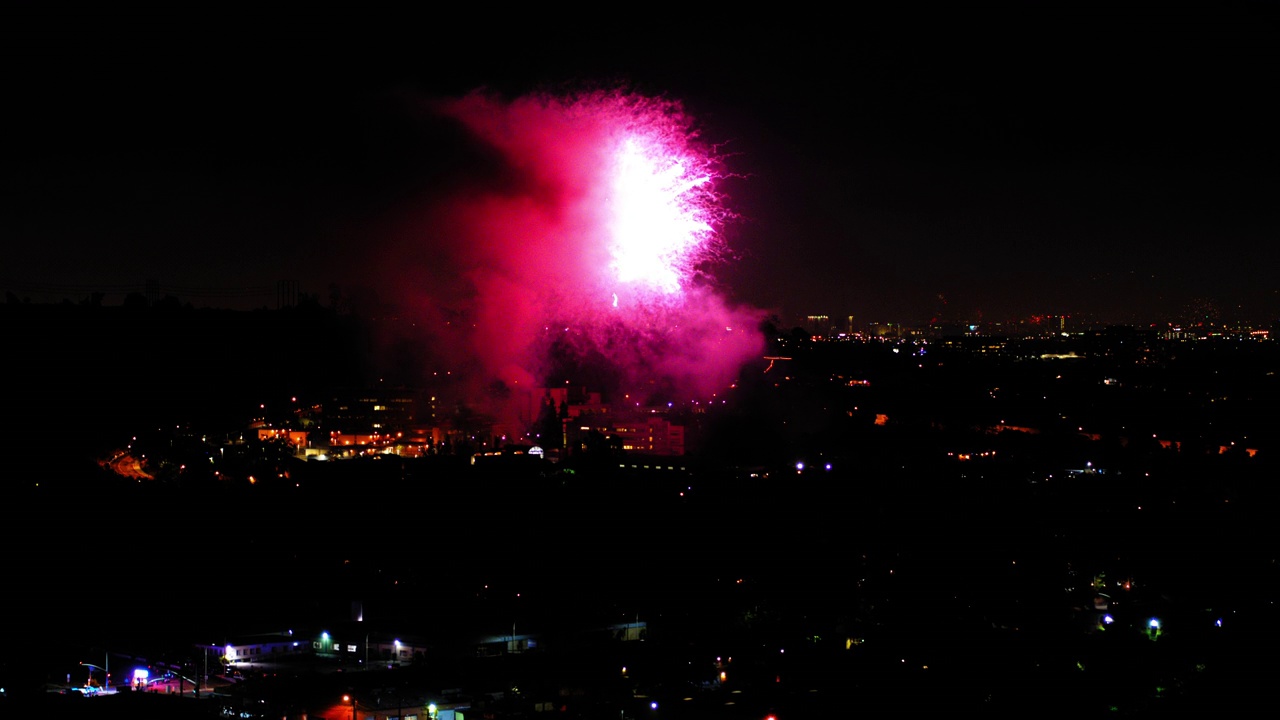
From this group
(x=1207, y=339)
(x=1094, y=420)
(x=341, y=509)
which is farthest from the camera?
(x=1207, y=339)

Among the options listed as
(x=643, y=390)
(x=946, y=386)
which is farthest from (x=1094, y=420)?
(x=643, y=390)

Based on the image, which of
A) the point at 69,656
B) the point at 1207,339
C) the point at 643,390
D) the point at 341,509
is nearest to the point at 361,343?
the point at 643,390

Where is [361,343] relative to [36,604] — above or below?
above

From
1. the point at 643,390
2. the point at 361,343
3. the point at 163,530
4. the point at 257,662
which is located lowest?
the point at 257,662

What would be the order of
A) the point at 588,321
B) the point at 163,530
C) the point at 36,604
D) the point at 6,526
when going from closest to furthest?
the point at 36,604, the point at 6,526, the point at 163,530, the point at 588,321

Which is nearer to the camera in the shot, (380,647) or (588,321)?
(380,647)

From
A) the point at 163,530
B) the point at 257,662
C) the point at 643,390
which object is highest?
the point at 643,390

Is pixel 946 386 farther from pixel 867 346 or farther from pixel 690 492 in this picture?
pixel 690 492

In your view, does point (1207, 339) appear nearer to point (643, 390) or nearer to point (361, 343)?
point (643, 390)

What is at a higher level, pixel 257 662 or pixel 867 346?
pixel 867 346
